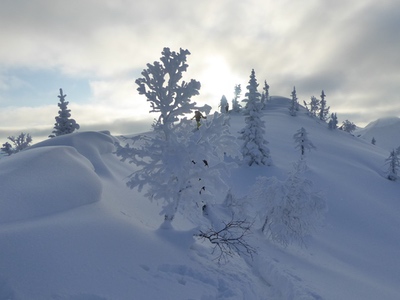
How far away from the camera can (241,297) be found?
26.6ft

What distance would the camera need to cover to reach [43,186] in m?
8.84

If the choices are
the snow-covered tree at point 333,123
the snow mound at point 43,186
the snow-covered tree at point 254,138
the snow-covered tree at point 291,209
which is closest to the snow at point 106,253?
the snow mound at point 43,186

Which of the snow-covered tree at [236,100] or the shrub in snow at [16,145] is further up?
the snow-covered tree at [236,100]

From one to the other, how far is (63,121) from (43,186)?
33131mm

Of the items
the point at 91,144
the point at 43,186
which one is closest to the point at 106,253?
the point at 43,186

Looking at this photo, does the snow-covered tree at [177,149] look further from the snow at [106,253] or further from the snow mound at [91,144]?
the snow mound at [91,144]

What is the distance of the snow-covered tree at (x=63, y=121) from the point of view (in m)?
38.7

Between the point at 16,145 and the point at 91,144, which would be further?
the point at 16,145

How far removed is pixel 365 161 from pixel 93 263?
181 feet

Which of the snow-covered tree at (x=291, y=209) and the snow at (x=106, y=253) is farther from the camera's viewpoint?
the snow-covered tree at (x=291, y=209)

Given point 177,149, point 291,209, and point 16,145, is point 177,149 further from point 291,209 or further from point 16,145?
point 16,145

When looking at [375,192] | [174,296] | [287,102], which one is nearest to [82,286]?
[174,296]

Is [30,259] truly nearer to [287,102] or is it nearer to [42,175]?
[42,175]

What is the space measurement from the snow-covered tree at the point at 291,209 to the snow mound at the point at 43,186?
1270 centimetres
